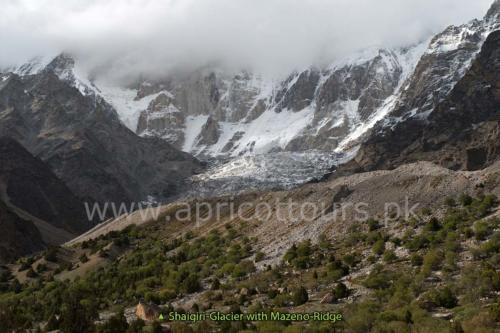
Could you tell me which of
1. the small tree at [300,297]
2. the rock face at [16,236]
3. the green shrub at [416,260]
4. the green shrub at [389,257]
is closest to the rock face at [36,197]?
the rock face at [16,236]

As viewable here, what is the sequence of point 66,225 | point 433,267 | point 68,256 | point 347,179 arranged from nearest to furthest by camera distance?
point 433,267 < point 347,179 < point 68,256 < point 66,225

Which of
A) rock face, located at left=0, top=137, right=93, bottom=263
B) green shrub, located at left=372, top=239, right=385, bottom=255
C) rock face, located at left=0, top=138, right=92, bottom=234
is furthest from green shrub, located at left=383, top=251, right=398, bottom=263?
rock face, located at left=0, top=138, right=92, bottom=234

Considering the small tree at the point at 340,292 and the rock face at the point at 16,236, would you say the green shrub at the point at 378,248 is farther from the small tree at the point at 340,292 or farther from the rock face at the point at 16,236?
the rock face at the point at 16,236

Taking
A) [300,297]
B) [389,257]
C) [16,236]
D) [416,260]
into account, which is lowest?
[300,297]

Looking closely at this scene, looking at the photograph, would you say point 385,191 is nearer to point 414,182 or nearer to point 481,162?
point 414,182

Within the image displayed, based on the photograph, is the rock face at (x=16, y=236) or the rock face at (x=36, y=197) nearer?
the rock face at (x=16, y=236)

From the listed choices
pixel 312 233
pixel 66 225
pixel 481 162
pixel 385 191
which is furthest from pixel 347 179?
pixel 66 225

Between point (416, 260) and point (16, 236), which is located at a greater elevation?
point (16, 236)

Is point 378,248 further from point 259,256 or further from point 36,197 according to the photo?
point 36,197

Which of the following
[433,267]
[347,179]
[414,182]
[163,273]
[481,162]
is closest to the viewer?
[433,267]

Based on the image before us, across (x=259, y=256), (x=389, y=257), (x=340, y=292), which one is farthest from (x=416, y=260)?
(x=259, y=256)

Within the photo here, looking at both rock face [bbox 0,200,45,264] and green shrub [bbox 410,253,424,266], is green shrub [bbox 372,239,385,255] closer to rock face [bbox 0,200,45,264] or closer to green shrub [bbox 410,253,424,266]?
green shrub [bbox 410,253,424,266]
